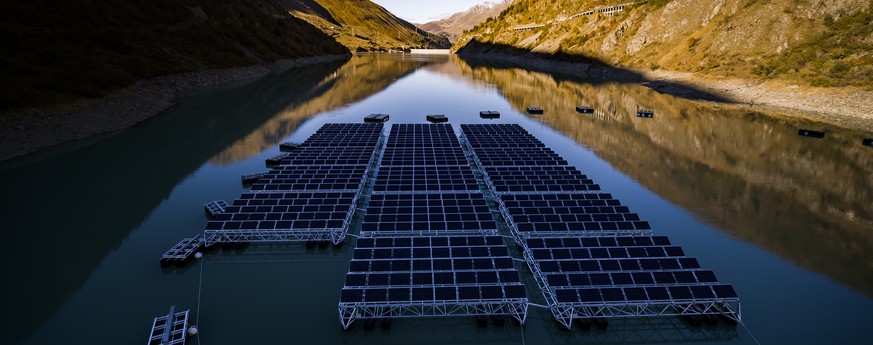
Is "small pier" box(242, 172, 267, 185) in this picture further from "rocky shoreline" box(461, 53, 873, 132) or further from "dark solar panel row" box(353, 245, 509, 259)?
"rocky shoreline" box(461, 53, 873, 132)

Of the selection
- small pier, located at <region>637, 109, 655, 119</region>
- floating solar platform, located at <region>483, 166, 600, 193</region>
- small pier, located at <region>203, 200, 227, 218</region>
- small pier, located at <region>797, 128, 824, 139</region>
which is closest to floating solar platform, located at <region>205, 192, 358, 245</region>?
small pier, located at <region>203, 200, 227, 218</region>

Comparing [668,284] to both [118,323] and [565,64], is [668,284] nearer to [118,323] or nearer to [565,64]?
[118,323]

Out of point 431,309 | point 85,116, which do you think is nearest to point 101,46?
point 85,116

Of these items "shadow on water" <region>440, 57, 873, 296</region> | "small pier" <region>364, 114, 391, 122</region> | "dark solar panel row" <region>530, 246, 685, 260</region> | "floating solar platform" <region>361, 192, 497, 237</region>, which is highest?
"small pier" <region>364, 114, 391, 122</region>

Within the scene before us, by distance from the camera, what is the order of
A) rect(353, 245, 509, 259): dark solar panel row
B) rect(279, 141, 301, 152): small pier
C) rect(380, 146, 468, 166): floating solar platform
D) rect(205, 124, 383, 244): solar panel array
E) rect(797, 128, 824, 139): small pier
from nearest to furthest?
1. rect(353, 245, 509, 259): dark solar panel row
2. rect(205, 124, 383, 244): solar panel array
3. rect(380, 146, 468, 166): floating solar platform
4. rect(279, 141, 301, 152): small pier
5. rect(797, 128, 824, 139): small pier

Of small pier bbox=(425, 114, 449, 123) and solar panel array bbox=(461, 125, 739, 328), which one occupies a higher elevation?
small pier bbox=(425, 114, 449, 123)

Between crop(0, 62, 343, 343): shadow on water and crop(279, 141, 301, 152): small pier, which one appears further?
crop(279, 141, 301, 152): small pier

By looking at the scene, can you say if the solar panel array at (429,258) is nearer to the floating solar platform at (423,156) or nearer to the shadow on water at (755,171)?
the floating solar platform at (423,156)

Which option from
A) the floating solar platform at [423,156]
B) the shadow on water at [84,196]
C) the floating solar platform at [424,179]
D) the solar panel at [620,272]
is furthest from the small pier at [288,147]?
the solar panel at [620,272]
